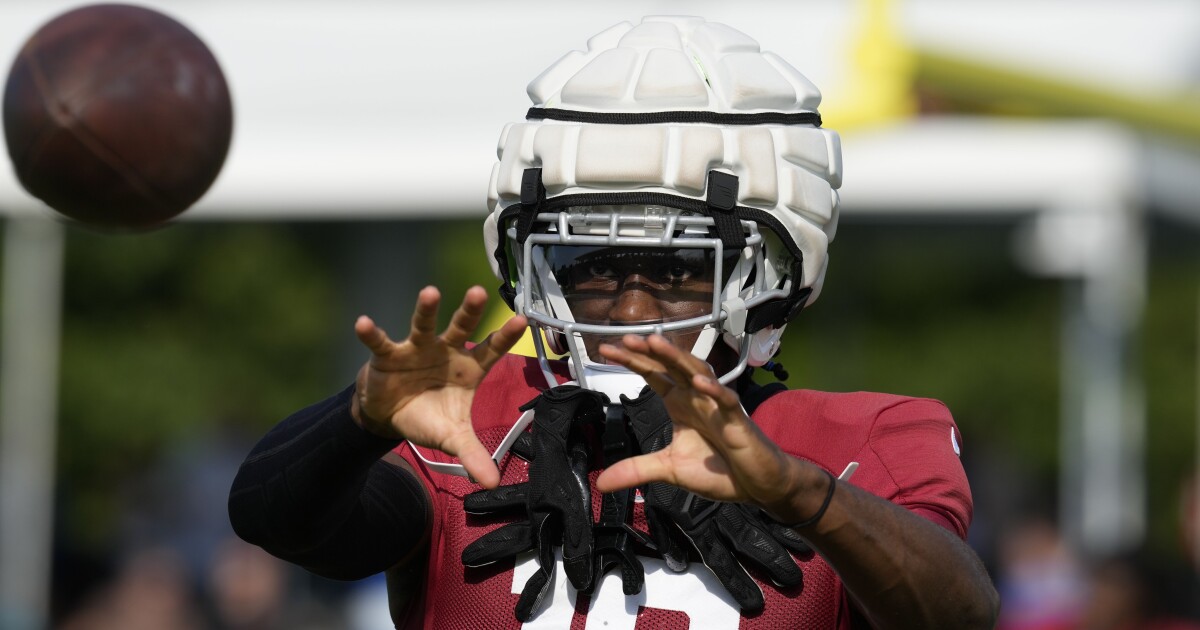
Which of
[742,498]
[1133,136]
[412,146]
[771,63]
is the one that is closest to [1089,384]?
[1133,136]

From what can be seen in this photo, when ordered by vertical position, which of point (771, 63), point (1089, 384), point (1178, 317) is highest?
point (771, 63)

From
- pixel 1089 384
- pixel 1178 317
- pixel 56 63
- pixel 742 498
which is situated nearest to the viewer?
pixel 742 498

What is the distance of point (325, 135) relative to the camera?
32.2 ft

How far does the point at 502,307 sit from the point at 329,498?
239cm

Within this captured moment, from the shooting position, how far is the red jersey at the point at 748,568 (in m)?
2.56

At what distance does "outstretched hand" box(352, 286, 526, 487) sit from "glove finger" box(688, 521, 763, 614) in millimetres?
405

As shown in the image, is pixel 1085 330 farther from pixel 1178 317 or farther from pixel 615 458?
pixel 615 458

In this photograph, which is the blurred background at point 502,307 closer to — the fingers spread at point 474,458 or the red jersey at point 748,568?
the red jersey at point 748,568

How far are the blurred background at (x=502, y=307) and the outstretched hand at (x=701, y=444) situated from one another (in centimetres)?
266

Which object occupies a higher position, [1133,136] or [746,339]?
[746,339]

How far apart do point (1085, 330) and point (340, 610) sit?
502 cm

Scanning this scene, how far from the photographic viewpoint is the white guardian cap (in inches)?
105

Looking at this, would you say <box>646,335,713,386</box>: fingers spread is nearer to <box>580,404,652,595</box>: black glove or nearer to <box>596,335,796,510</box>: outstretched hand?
<box>596,335,796,510</box>: outstretched hand

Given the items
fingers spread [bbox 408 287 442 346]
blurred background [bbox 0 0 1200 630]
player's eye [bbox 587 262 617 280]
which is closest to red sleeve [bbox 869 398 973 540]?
player's eye [bbox 587 262 617 280]
